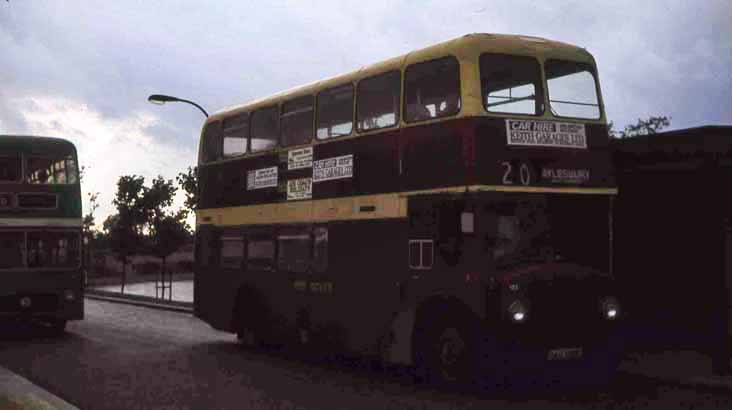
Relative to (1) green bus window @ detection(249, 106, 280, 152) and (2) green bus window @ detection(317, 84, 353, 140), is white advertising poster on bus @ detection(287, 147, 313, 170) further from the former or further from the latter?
(1) green bus window @ detection(249, 106, 280, 152)

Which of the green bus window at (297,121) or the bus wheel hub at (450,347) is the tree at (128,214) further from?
the bus wheel hub at (450,347)

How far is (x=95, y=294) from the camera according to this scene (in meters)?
44.6

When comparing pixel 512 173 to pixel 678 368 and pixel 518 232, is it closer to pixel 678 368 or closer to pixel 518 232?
pixel 518 232

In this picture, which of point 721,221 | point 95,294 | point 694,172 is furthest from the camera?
point 95,294

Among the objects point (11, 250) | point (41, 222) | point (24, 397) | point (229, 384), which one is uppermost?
point (41, 222)

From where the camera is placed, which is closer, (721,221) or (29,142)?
(721,221)

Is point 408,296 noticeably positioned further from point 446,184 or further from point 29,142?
point 29,142

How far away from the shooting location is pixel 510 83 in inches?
460

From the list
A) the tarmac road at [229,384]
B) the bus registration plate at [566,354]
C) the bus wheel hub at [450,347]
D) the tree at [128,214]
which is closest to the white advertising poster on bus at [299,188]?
the tarmac road at [229,384]

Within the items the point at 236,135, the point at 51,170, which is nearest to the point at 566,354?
the point at 236,135

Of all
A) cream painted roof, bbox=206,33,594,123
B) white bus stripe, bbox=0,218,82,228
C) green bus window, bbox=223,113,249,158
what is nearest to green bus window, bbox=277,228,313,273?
green bus window, bbox=223,113,249,158

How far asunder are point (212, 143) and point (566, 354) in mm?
9039

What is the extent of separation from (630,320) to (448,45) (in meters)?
6.10

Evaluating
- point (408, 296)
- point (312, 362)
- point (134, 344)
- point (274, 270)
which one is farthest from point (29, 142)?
point (408, 296)
